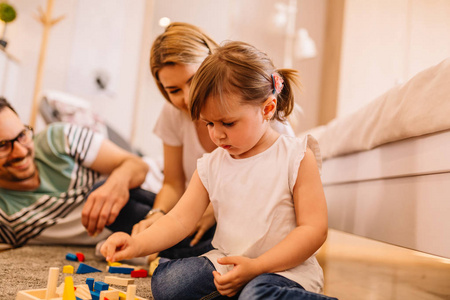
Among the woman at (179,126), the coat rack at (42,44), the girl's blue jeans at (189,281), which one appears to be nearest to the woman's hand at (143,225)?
the woman at (179,126)

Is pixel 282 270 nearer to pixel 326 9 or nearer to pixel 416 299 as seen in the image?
pixel 416 299

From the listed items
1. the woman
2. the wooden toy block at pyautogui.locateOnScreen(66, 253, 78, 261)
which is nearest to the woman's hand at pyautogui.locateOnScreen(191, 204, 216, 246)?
the woman

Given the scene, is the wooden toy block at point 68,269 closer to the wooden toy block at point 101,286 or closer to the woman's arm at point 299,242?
the wooden toy block at point 101,286

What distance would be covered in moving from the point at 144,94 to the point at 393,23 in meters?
2.35

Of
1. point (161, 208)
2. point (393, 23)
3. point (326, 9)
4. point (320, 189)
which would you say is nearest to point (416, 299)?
point (320, 189)

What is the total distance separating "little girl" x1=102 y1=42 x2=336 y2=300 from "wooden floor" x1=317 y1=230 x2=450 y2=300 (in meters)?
0.37

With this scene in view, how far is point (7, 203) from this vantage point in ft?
4.30

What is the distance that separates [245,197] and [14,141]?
32.0 inches

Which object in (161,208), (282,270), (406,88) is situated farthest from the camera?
(161,208)

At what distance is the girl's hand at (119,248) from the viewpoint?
0.71 m

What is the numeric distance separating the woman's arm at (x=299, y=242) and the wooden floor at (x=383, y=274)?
1.20 ft

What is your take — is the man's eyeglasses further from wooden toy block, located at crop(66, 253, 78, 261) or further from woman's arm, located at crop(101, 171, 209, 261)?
woman's arm, located at crop(101, 171, 209, 261)

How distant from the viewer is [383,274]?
4.79 feet

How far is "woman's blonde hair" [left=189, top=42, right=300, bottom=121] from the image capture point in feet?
2.48
